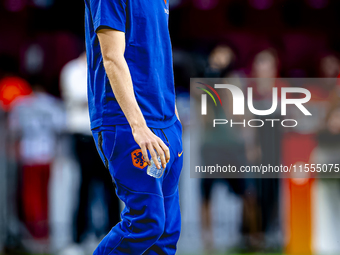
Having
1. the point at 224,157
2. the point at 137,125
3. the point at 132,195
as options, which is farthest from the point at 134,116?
the point at 224,157

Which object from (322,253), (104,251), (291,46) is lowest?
(322,253)

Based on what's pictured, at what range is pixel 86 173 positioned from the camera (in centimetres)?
357

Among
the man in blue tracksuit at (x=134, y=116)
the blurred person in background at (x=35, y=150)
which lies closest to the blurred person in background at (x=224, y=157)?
the blurred person in background at (x=35, y=150)

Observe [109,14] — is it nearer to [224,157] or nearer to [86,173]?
[86,173]

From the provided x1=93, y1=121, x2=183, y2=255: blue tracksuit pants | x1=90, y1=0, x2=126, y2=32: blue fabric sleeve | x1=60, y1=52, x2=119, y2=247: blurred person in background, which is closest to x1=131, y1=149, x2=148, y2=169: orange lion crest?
x1=93, y1=121, x2=183, y2=255: blue tracksuit pants

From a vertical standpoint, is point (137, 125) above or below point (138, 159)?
above

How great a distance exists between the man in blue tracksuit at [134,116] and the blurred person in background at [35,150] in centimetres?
229

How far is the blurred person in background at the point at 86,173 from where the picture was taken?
3539 mm

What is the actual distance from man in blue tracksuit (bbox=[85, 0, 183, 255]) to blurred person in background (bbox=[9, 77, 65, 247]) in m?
2.29

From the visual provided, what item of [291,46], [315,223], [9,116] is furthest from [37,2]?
[315,223]

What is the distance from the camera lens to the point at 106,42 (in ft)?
4.96

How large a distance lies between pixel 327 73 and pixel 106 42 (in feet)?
9.99

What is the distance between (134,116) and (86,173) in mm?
2184

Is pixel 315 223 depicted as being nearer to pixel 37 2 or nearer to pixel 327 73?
pixel 327 73
